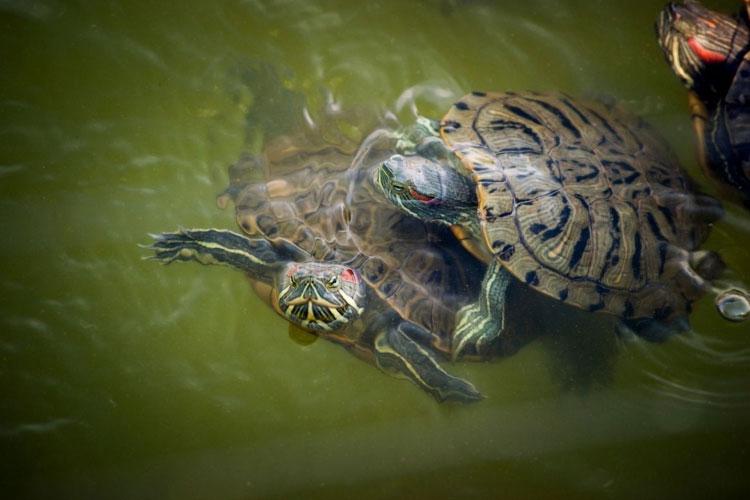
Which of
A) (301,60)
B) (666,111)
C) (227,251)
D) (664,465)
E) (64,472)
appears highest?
(666,111)

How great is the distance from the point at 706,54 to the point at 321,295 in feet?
7.71

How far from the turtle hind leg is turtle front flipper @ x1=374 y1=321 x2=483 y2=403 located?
15 cm

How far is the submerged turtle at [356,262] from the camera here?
2.49 meters

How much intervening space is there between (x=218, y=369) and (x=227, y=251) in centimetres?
64

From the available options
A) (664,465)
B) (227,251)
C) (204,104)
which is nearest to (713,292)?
(664,465)

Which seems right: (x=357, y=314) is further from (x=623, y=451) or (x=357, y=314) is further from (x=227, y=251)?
(x=623, y=451)

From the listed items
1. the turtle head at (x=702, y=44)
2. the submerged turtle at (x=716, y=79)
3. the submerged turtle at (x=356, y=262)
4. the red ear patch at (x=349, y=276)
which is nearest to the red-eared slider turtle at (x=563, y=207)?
the submerged turtle at (x=356, y=262)

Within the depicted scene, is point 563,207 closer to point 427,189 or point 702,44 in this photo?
point 427,189

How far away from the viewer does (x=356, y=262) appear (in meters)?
2.51

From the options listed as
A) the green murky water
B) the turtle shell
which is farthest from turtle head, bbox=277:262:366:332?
the turtle shell

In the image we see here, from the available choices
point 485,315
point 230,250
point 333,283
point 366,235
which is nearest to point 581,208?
point 485,315

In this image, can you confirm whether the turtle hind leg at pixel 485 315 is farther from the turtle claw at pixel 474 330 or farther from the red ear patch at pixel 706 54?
the red ear patch at pixel 706 54

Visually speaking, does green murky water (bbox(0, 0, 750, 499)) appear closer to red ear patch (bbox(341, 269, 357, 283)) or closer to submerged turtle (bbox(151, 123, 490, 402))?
submerged turtle (bbox(151, 123, 490, 402))

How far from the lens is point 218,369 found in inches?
112
